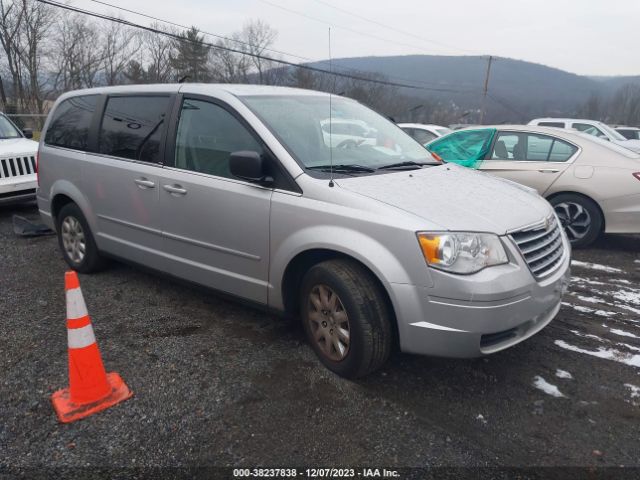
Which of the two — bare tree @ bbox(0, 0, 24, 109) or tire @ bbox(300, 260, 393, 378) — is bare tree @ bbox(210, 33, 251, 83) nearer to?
bare tree @ bbox(0, 0, 24, 109)

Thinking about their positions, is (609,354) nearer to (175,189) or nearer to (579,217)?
(579,217)

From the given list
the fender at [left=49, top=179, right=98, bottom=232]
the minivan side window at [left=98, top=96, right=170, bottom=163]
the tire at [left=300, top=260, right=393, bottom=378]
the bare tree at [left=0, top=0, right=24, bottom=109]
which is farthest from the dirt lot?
the bare tree at [left=0, top=0, right=24, bottom=109]

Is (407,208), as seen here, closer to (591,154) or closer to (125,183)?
(125,183)

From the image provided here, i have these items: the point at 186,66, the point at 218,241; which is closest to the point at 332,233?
the point at 218,241

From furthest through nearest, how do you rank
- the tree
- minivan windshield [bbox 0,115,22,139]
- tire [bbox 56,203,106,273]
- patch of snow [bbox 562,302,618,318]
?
the tree → minivan windshield [bbox 0,115,22,139] → tire [bbox 56,203,106,273] → patch of snow [bbox 562,302,618,318]

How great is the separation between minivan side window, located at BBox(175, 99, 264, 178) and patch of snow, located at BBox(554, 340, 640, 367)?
2548 millimetres

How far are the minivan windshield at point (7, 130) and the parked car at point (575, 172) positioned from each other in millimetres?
7704

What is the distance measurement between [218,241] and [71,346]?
114 cm

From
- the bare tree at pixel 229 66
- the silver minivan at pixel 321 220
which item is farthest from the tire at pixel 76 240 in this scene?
the bare tree at pixel 229 66

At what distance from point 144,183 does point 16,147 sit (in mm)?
5271

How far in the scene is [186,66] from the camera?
1735 inches

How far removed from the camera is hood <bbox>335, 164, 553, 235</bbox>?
262 cm

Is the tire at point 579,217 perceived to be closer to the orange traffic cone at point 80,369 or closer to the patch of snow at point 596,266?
the patch of snow at point 596,266

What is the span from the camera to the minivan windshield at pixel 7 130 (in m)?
8.18
